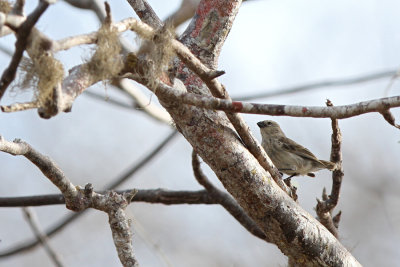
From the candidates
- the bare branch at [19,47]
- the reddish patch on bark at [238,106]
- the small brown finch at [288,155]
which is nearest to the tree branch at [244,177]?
the reddish patch on bark at [238,106]

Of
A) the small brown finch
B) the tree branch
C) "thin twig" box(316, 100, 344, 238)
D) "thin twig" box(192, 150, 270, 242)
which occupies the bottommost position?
the tree branch

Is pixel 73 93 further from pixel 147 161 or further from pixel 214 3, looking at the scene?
pixel 147 161

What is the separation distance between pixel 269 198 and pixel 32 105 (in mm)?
1459

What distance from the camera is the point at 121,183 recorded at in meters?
6.78

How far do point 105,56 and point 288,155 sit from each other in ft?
12.2

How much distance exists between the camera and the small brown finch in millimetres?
5941

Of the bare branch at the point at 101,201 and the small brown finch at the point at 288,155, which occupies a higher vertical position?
→ the small brown finch at the point at 288,155

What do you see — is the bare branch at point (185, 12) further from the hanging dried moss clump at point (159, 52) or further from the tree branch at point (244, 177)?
the hanging dried moss clump at point (159, 52)

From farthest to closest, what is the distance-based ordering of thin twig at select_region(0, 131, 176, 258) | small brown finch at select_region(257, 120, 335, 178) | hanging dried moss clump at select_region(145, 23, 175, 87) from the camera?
1. small brown finch at select_region(257, 120, 335, 178)
2. thin twig at select_region(0, 131, 176, 258)
3. hanging dried moss clump at select_region(145, 23, 175, 87)

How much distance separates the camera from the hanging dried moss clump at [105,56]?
2.53 meters

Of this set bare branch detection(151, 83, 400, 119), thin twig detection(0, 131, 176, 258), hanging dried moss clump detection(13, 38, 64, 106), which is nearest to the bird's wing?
thin twig detection(0, 131, 176, 258)

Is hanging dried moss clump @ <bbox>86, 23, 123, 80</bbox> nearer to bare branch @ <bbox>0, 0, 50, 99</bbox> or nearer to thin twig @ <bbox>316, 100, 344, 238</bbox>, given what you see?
bare branch @ <bbox>0, 0, 50, 99</bbox>

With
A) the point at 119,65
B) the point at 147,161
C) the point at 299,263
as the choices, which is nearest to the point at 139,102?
the point at 147,161

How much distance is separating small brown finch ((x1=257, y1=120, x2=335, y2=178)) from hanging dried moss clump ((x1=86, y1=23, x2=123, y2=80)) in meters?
3.42
